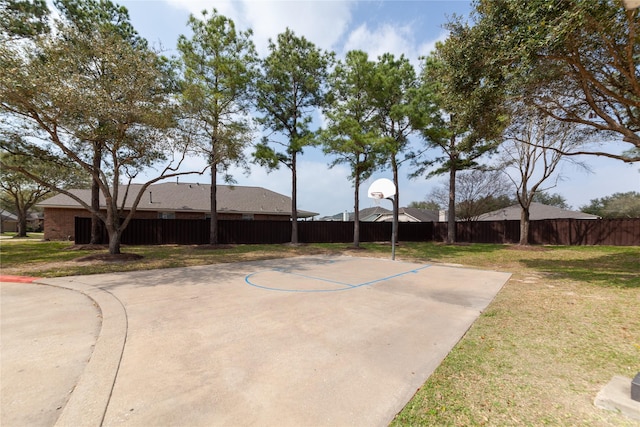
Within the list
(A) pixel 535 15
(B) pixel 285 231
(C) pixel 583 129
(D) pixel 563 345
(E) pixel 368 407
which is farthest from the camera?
(B) pixel 285 231

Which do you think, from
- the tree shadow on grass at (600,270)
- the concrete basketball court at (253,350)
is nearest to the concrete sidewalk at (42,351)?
the concrete basketball court at (253,350)

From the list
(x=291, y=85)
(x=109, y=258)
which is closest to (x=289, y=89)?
(x=291, y=85)

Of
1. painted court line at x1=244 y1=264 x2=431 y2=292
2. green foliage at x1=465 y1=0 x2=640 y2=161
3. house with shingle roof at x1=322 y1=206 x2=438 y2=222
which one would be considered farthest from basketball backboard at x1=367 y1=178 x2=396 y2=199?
house with shingle roof at x1=322 y1=206 x2=438 y2=222

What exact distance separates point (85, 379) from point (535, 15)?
9645 mm

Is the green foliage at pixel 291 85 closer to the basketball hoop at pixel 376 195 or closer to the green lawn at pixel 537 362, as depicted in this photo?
the basketball hoop at pixel 376 195

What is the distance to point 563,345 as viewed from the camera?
3283 millimetres

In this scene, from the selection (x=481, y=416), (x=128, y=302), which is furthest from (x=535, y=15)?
(x=128, y=302)

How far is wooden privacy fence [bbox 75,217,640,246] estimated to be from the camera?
1672cm

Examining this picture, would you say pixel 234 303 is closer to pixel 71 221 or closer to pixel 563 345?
pixel 563 345

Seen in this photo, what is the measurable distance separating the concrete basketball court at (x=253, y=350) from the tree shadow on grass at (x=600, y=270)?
10.4 feet

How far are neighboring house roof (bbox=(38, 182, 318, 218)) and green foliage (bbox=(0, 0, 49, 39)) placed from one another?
1128cm

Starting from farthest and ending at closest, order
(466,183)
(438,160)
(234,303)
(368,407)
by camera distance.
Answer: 1. (466,183)
2. (438,160)
3. (234,303)
4. (368,407)

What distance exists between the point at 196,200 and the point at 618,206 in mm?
54288

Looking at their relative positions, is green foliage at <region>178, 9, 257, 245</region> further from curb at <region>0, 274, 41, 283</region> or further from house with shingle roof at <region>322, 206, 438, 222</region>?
house with shingle roof at <region>322, 206, 438, 222</region>
